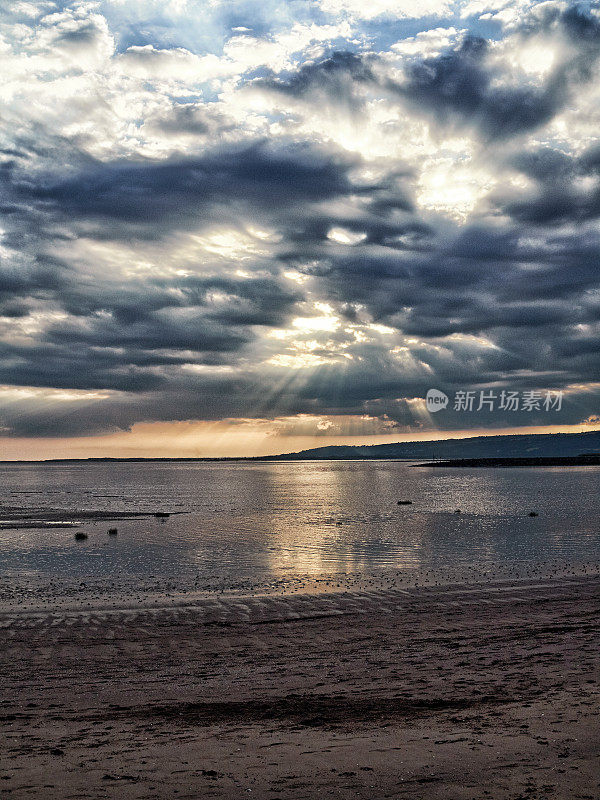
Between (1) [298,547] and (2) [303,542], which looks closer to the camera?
(1) [298,547]

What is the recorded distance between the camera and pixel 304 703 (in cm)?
1318

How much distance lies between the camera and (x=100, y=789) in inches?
361

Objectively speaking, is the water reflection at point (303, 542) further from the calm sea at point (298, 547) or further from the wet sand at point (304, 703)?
the wet sand at point (304, 703)

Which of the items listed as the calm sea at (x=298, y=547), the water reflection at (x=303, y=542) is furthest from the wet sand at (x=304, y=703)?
the water reflection at (x=303, y=542)

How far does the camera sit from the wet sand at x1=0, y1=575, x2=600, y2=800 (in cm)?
945

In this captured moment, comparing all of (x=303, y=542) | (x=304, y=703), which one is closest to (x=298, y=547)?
(x=303, y=542)

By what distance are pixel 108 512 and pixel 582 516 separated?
5305 cm

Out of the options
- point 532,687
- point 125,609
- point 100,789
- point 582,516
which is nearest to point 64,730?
point 100,789

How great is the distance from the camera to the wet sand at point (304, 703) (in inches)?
372

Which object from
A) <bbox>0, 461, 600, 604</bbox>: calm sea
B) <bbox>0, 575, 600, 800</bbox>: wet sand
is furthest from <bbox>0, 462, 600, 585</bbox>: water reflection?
<bbox>0, 575, 600, 800</bbox>: wet sand

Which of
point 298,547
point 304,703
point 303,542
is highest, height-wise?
point 304,703

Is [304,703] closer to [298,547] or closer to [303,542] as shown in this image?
[298,547]

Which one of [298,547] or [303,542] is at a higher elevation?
[298,547]

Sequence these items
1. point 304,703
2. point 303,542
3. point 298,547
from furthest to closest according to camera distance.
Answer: point 303,542 → point 298,547 → point 304,703
